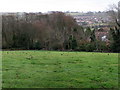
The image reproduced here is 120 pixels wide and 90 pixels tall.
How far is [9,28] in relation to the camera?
50500mm

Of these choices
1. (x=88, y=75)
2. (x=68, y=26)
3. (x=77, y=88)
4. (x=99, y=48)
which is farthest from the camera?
(x=68, y=26)

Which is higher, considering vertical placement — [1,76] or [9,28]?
[9,28]

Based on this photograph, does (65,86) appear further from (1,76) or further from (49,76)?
(1,76)

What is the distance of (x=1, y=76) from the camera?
829 centimetres

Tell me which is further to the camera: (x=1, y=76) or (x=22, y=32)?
(x=22, y=32)

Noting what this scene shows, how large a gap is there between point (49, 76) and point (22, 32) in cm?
4351

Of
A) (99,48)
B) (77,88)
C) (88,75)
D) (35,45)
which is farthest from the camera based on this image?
(35,45)

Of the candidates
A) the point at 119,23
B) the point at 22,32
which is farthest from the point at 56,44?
the point at 119,23

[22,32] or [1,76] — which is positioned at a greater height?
[22,32]

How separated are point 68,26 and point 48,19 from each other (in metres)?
6.07

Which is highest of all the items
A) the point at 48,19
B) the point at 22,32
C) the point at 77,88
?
the point at 48,19

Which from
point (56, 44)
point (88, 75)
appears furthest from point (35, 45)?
point (88, 75)

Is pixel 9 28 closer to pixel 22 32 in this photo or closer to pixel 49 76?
pixel 22 32

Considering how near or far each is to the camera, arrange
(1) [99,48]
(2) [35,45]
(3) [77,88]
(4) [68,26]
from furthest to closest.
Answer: (4) [68,26] → (2) [35,45] → (1) [99,48] → (3) [77,88]
